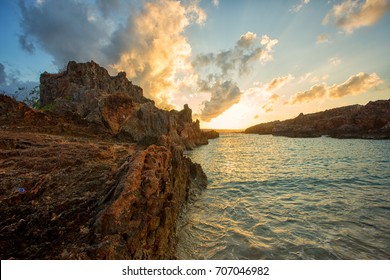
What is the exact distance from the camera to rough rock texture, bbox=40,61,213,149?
25656 mm

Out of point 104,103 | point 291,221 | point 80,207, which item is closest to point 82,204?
point 80,207

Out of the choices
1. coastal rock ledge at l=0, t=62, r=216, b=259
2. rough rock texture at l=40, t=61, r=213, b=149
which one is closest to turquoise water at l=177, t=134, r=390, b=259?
coastal rock ledge at l=0, t=62, r=216, b=259

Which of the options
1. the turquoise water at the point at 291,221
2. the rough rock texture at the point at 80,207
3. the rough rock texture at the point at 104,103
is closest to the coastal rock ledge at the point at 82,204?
the rough rock texture at the point at 80,207

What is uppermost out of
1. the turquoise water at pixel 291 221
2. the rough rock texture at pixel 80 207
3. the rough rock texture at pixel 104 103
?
the rough rock texture at pixel 104 103

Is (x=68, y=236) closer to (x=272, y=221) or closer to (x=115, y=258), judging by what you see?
(x=115, y=258)

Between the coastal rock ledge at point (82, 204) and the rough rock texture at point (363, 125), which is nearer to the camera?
the coastal rock ledge at point (82, 204)

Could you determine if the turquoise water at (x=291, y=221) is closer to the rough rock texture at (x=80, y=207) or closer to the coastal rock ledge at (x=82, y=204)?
the coastal rock ledge at (x=82, y=204)

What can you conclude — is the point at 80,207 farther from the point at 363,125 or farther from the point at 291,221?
the point at 363,125

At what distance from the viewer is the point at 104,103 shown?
2641 centimetres

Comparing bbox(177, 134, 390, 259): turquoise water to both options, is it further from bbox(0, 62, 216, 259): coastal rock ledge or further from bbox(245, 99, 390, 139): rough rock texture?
bbox(245, 99, 390, 139): rough rock texture

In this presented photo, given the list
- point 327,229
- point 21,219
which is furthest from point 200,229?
point 21,219

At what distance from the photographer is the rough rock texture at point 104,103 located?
25656 millimetres

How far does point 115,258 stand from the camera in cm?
417
